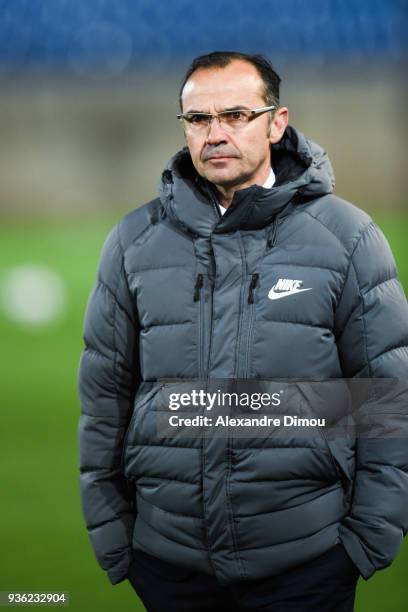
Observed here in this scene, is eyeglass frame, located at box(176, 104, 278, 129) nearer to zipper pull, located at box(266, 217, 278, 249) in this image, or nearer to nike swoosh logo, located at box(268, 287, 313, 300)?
zipper pull, located at box(266, 217, 278, 249)

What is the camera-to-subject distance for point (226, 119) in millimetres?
1328

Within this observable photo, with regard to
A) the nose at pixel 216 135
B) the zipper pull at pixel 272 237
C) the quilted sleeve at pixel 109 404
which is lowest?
the quilted sleeve at pixel 109 404

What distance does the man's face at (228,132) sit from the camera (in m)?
1.32

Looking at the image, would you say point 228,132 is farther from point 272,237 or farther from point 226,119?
point 272,237

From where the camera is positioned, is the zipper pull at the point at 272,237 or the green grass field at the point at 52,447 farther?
the green grass field at the point at 52,447

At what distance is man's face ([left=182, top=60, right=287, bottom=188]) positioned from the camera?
1.32 m

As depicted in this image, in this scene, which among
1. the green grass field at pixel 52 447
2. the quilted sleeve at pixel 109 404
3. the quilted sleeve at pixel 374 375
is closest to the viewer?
the quilted sleeve at pixel 374 375

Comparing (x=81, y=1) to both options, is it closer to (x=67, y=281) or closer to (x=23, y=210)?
(x=23, y=210)

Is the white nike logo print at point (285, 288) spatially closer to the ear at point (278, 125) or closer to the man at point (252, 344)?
the man at point (252, 344)

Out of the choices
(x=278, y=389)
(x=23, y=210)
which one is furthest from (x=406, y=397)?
(x=23, y=210)

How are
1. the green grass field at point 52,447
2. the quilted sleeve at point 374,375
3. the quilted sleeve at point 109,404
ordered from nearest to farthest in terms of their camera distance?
the quilted sleeve at point 374,375, the quilted sleeve at point 109,404, the green grass field at point 52,447

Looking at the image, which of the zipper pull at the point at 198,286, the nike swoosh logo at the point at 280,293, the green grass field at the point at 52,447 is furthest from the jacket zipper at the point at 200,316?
the green grass field at the point at 52,447

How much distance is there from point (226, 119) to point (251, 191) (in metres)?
0.12

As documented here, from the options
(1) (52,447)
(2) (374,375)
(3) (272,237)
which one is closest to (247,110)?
(3) (272,237)
